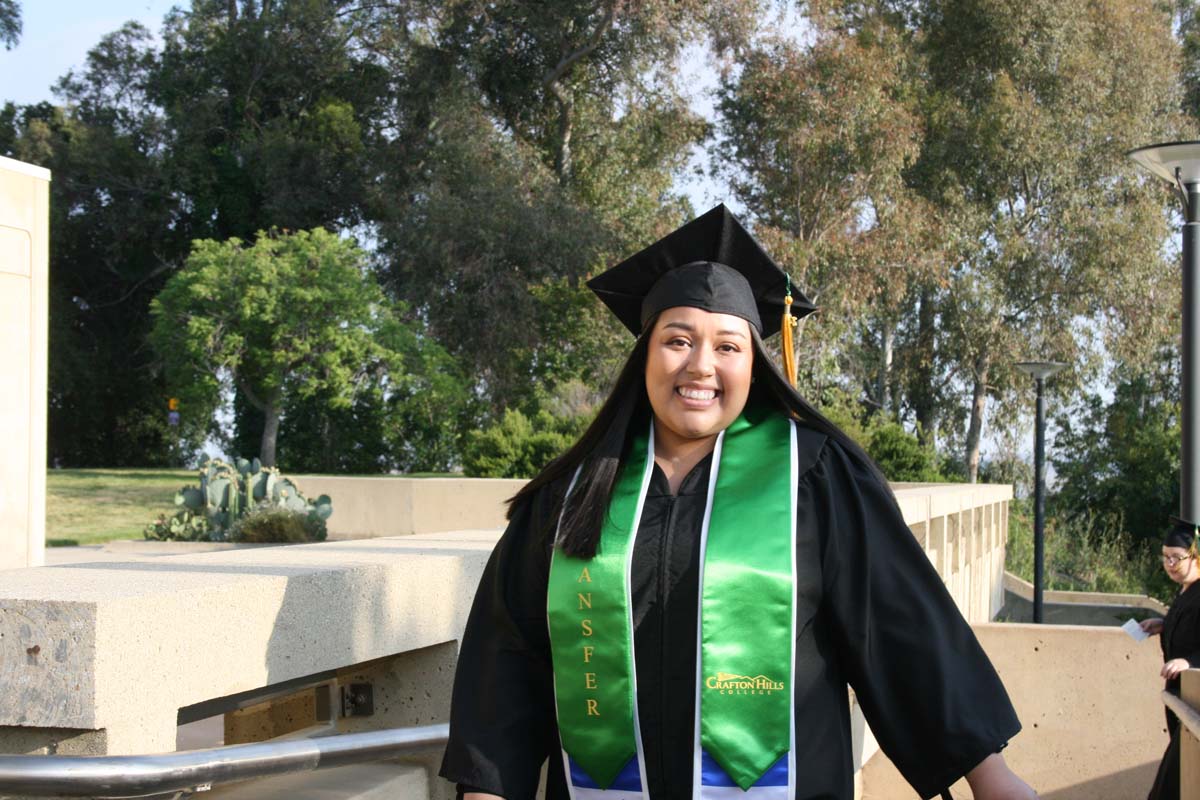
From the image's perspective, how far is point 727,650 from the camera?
2193 millimetres

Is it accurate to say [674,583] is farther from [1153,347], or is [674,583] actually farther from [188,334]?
[1153,347]

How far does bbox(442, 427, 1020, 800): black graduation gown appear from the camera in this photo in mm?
2186

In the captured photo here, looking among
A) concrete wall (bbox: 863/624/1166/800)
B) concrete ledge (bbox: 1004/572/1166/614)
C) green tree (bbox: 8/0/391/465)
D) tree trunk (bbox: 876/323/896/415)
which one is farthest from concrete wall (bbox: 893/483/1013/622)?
green tree (bbox: 8/0/391/465)

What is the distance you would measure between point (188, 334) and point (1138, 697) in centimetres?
2146

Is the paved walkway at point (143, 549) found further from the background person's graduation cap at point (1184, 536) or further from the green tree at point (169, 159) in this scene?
the green tree at point (169, 159)

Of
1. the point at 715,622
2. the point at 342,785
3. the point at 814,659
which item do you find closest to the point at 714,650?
the point at 715,622

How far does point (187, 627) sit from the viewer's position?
2.37m

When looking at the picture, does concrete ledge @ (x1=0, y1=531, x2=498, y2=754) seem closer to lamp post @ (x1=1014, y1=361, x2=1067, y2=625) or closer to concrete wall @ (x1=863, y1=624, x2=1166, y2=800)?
concrete wall @ (x1=863, y1=624, x2=1166, y2=800)

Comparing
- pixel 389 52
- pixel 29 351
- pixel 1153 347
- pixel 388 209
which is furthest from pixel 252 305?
pixel 1153 347

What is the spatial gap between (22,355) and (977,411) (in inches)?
1129

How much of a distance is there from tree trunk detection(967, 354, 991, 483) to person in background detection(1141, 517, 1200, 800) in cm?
2531

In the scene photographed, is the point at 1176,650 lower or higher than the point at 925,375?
lower

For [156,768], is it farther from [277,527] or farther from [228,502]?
[228,502]

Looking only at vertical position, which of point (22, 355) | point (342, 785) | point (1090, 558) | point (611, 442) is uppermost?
point (22, 355)
